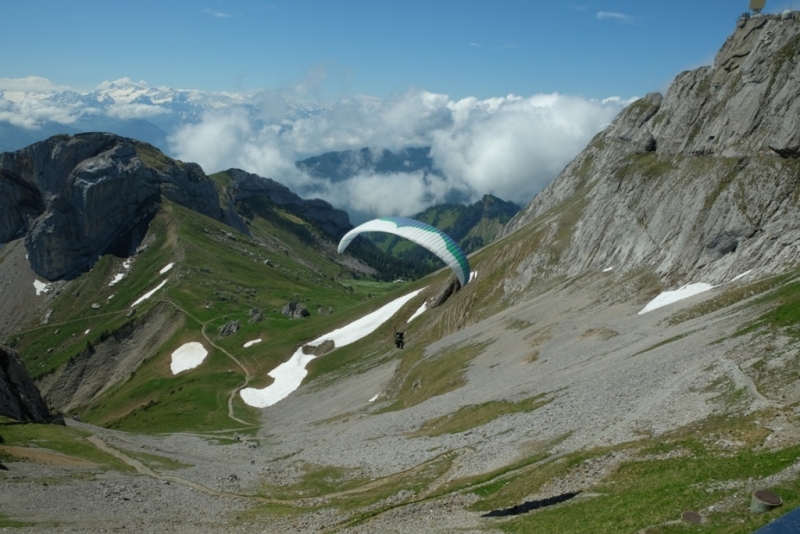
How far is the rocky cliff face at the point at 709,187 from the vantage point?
61375 mm

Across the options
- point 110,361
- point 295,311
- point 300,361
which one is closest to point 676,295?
point 300,361

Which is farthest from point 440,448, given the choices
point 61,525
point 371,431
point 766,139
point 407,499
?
point 766,139

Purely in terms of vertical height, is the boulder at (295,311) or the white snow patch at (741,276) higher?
the boulder at (295,311)

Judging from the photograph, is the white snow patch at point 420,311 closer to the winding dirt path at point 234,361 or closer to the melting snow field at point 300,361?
the melting snow field at point 300,361

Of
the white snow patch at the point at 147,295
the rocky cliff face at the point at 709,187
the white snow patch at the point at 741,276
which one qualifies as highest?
the white snow patch at the point at 147,295

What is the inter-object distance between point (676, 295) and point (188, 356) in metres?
103

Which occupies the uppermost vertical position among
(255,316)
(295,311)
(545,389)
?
(255,316)

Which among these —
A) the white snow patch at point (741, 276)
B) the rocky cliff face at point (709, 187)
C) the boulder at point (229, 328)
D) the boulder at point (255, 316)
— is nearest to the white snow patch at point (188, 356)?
the boulder at point (229, 328)

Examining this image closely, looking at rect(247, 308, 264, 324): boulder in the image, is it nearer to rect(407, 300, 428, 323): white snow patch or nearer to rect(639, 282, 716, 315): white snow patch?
rect(407, 300, 428, 323): white snow patch

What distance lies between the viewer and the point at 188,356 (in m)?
133

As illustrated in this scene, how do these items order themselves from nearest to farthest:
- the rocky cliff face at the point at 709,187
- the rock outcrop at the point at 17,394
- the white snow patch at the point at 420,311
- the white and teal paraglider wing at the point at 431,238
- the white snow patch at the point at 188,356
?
the rock outcrop at the point at 17,394 → the rocky cliff face at the point at 709,187 → the white and teal paraglider wing at the point at 431,238 → the white snow patch at the point at 420,311 → the white snow patch at the point at 188,356

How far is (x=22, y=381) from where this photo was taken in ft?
214

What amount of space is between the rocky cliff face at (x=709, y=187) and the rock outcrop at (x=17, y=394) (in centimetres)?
6311

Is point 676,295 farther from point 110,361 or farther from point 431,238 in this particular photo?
point 110,361
